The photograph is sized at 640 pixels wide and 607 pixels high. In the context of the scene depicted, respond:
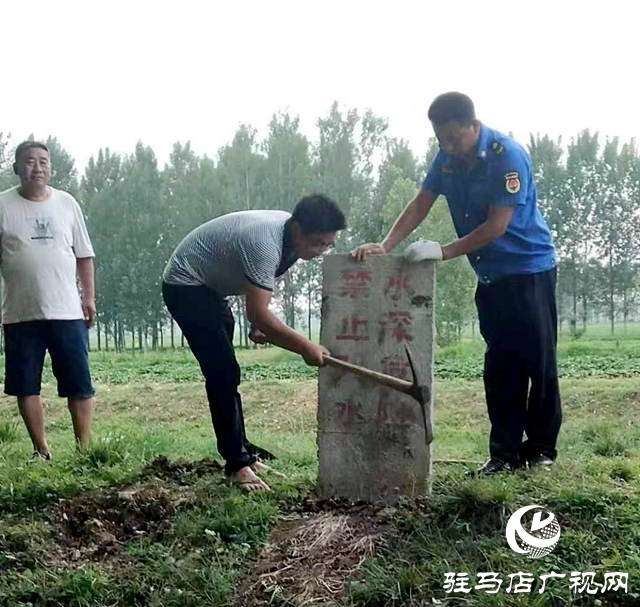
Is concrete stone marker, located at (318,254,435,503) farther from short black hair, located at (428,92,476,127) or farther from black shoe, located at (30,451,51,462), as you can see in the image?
black shoe, located at (30,451,51,462)

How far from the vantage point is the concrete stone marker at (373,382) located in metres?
3.22

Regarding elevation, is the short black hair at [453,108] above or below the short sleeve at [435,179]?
above

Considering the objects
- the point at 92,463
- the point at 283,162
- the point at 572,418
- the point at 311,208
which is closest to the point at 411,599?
the point at 311,208

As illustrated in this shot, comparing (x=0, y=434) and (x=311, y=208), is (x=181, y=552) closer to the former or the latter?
(x=311, y=208)

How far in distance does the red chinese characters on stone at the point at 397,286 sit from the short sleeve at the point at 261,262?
0.46m

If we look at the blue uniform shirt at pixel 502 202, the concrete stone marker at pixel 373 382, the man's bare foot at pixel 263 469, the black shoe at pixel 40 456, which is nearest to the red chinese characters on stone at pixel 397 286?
the concrete stone marker at pixel 373 382

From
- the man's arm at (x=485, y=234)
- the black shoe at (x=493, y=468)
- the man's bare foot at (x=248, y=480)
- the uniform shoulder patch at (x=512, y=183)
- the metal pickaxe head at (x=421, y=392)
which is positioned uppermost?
the uniform shoulder patch at (x=512, y=183)

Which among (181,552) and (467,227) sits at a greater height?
(467,227)

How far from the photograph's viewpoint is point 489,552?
2578 mm

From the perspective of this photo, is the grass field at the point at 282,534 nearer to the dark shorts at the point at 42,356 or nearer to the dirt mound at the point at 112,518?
the dirt mound at the point at 112,518

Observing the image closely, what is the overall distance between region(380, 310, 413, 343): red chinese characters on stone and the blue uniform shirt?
1.60ft

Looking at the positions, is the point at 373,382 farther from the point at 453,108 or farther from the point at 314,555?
the point at 453,108

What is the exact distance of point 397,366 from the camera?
10.7 ft

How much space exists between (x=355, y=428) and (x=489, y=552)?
0.88 m
